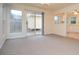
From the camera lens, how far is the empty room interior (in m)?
6.77

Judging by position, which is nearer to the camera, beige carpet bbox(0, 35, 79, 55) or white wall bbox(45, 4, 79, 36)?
beige carpet bbox(0, 35, 79, 55)

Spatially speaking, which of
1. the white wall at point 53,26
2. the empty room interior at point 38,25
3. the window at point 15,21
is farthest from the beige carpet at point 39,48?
the white wall at point 53,26

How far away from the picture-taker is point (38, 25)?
12.9 metres

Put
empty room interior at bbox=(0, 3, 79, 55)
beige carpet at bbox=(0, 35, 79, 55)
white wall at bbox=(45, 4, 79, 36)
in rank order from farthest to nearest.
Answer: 1. white wall at bbox=(45, 4, 79, 36)
2. empty room interior at bbox=(0, 3, 79, 55)
3. beige carpet at bbox=(0, 35, 79, 55)

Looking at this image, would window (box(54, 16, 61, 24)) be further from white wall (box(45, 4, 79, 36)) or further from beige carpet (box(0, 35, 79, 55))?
beige carpet (box(0, 35, 79, 55))

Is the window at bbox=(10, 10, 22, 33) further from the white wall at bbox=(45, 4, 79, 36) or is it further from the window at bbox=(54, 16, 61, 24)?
the window at bbox=(54, 16, 61, 24)

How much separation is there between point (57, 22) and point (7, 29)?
5801 mm

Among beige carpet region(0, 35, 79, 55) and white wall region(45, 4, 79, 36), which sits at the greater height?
white wall region(45, 4, 79, 36)

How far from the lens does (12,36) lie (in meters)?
8.89

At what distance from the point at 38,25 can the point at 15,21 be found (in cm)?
408

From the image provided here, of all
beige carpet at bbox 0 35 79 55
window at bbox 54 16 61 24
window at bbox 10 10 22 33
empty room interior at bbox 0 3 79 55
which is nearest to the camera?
beige carpet at bbox 0 35 79 55

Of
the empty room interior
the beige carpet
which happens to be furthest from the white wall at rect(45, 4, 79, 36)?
the beige carpet

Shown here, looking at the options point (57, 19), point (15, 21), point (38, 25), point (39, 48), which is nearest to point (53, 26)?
point (57, 19)

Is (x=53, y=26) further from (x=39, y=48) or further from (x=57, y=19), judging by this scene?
(x=39, y=48)
